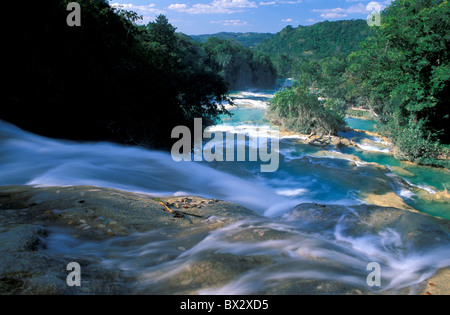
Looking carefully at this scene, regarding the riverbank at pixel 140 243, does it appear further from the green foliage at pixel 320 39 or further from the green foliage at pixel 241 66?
the green foliage at pixel 320 39

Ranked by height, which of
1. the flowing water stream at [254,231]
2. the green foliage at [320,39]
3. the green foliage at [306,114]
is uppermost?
the green foliage at [320,39]

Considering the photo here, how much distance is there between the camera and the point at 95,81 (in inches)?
316

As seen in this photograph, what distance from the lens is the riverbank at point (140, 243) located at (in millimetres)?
2000

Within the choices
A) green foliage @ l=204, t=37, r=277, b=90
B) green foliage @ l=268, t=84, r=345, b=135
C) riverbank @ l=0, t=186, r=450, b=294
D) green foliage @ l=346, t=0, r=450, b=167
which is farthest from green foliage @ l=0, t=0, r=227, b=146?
green foliage @ l=204, t=37, r=277, b=90

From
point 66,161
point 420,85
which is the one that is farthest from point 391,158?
point 66,161

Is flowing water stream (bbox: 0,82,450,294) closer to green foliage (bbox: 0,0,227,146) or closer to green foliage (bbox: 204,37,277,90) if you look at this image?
green foliage (bbox: 0,0,227,146)

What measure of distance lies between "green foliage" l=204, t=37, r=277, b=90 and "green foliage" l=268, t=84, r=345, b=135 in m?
29.7

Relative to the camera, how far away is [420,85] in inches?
627

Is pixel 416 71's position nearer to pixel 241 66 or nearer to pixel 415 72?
pixel 415 72

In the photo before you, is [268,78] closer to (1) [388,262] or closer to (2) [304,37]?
(1) [388,262]

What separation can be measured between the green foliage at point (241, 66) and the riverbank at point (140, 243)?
1988 inches

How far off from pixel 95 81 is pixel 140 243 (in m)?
6.66

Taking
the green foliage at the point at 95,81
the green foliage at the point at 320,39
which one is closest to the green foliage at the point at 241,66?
the green foliage at the point at 95,81
